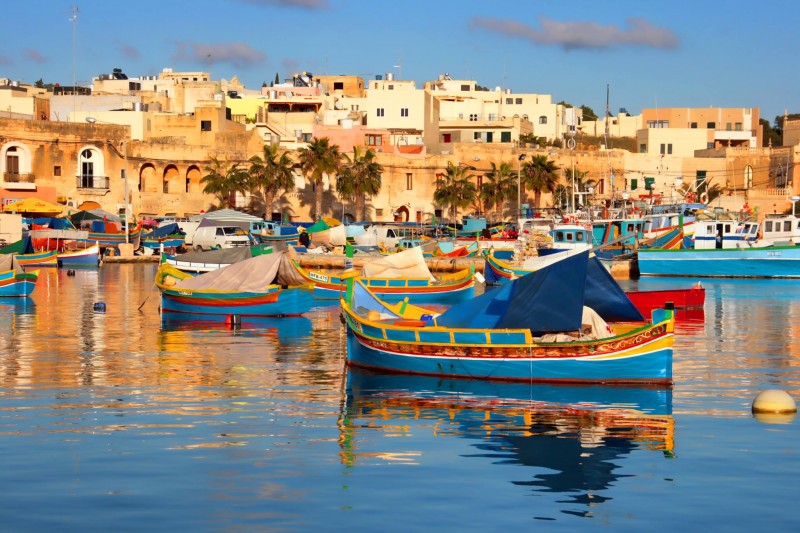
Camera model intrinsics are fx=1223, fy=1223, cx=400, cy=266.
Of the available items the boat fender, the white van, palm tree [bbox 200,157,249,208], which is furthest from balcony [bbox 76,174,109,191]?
the boat fender

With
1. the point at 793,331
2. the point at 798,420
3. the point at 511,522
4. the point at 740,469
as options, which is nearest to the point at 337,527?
the point at 511,522

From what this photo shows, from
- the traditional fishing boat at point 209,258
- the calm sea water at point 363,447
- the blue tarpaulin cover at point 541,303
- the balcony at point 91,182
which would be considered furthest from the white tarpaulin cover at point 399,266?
the balcony at point 91,182

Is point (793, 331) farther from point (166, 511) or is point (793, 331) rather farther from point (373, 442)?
point (166, 511)

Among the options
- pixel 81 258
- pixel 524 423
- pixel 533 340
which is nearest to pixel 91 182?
pixel 81 258

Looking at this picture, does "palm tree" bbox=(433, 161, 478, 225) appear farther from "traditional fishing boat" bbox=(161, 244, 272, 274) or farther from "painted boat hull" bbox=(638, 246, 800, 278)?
"traditional fishing boat" bbox=(161, 244, 272, 274)

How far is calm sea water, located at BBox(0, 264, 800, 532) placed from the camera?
13.5 metres

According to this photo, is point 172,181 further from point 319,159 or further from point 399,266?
point 399,266

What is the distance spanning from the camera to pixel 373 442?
1738 cm

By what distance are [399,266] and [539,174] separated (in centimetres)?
3968

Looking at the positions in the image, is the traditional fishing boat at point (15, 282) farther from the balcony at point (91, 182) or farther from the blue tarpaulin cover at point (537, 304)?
the balcony at point (91, 182)

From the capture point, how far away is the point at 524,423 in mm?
18781

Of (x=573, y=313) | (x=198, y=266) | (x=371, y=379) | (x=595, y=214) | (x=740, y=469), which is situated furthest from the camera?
(x=595, y=214)

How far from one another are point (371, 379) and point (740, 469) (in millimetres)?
9138

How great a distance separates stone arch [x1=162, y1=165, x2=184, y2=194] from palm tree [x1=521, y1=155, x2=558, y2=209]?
2231cm
